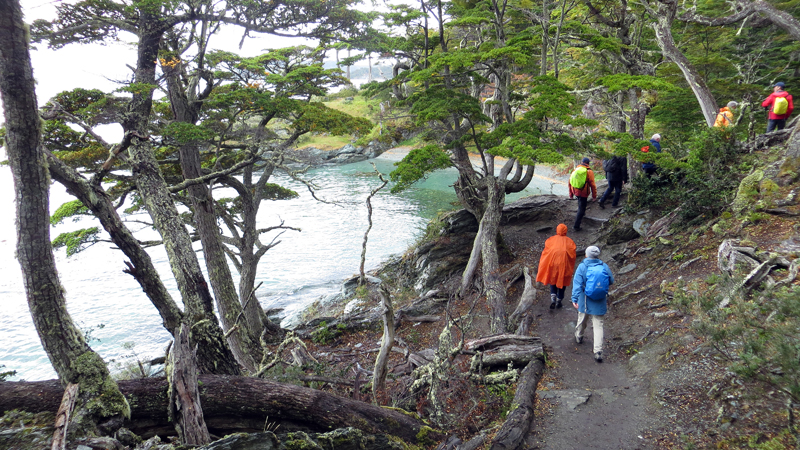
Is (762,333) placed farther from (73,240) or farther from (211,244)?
(73,240)

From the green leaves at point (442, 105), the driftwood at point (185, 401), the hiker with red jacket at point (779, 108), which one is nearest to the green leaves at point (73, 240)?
the driftwood at point (185, 401)

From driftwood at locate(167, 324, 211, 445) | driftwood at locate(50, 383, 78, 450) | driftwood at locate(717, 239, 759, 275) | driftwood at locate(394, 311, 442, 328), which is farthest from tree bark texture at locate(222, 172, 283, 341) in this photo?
driftwood at locate(717, 239, 759, 275)

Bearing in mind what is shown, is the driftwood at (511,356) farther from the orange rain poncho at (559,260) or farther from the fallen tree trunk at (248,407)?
the fallen tree trunk at (248,407)

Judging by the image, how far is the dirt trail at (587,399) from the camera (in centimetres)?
432

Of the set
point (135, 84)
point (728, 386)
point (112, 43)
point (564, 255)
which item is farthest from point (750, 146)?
point (112, 43)

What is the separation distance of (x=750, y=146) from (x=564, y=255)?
5.31 m

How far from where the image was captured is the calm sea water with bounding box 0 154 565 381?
1438cm

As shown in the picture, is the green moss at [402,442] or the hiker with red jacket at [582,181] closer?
the green moss at [402,442]

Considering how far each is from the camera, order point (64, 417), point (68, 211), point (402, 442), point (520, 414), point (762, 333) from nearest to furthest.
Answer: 1. point (64, 417)
2. point (762, 333)
3. point (402, 442)
4. point (520, 414)
5. point (68, 211)

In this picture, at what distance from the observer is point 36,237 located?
12.2 feet

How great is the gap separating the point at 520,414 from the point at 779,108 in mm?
10191

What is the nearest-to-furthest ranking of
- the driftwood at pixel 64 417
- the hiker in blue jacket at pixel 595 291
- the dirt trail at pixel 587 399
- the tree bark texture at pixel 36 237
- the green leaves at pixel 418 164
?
the driftwood at pixel 64 417, the tree bark texture at pixel 36 237, the dirt trail at pixel 587 399, the hiker in blue jacket at pixel 595 291, the green leaves at pixel 418 164

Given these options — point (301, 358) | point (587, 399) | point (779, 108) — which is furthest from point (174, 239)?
point (779, 108)

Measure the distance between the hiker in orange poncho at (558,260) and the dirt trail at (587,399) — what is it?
2.94 ft
